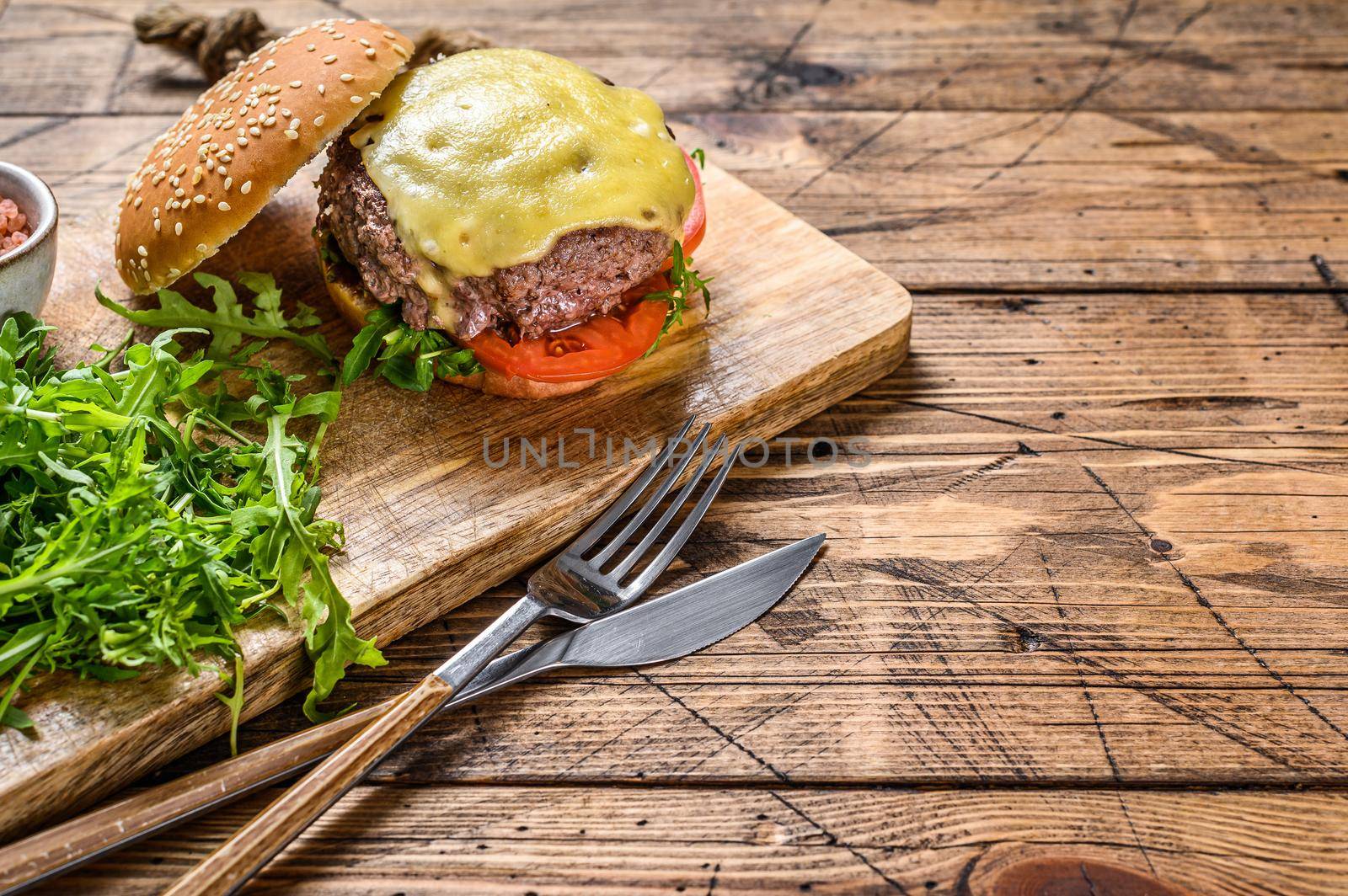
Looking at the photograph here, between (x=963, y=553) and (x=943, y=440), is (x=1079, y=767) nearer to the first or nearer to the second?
(x=963, y=553)

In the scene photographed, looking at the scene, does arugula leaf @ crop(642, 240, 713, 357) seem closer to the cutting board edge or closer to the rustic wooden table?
the cutting board edge

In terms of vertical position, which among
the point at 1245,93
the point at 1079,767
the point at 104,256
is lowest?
the point at 1079,767

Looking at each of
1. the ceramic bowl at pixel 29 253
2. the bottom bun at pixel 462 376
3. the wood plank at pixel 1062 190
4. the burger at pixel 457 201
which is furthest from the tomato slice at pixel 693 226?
the ceramic bowl at pixel 29 253

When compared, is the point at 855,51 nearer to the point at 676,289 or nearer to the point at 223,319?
the point at 676,289

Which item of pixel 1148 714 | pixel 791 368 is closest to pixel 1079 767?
pixel 1148 714

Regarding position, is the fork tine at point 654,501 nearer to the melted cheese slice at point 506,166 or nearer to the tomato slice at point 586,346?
the tomato slice at point 586,346
